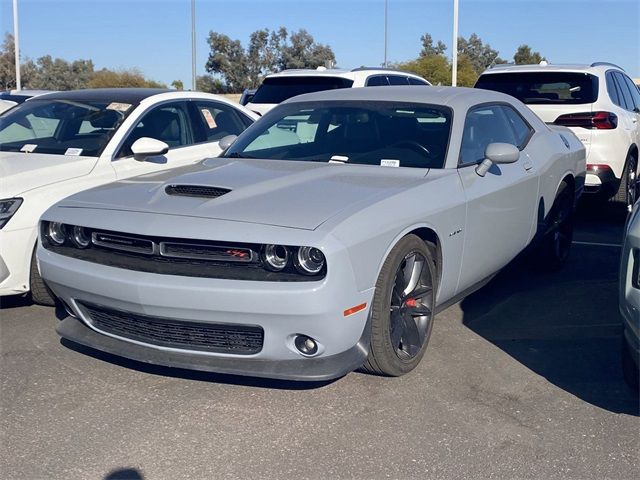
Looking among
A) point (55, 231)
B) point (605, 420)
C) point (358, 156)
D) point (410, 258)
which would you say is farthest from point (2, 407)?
point (605, 420)

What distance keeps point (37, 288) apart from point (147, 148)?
133 centimetres

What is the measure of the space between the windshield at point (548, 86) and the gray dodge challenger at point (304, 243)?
343 centimetres

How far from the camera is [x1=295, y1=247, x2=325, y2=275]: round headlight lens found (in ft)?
11.9

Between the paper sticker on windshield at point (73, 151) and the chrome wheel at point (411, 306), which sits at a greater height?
the paper sticker on windshield at point (73, 151)

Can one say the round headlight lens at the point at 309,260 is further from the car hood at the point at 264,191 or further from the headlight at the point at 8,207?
the headlight at the point at 8,207

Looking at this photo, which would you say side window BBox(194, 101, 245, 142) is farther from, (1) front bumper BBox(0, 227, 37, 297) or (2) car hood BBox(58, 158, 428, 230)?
(1) front bumper BBox(0, 227, 37, 297)

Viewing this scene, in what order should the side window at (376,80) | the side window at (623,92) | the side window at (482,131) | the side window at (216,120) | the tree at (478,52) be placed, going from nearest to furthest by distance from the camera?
the side window at (482,131) < the side window at (216,120) < the side window at (623,92) < the side window at (376,80) < the tree at (478,52)

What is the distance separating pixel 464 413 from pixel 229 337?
3.85 ft

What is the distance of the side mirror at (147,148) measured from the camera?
6.00 m

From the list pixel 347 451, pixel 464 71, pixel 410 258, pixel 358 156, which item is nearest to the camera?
pixel 347 451

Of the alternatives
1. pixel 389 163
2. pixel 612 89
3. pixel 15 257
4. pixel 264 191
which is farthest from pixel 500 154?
pixel 612 89

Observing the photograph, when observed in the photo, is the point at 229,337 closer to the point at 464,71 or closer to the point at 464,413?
the point at 464,413

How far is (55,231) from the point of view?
4336 mm

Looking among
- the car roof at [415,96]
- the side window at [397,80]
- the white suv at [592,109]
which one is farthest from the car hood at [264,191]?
the side window at [397,80]
